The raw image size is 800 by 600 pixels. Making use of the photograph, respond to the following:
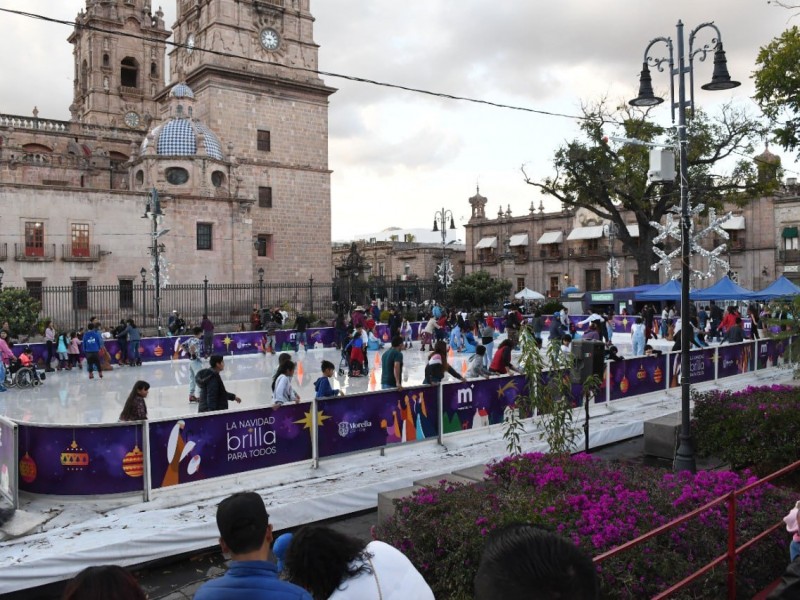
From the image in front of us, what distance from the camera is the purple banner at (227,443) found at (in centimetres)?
732

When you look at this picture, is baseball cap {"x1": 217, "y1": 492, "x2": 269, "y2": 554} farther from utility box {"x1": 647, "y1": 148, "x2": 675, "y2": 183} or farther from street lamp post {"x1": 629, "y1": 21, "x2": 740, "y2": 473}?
utility box {"x1": 647, "y1": 148, "x2": 675, "y2": 183}

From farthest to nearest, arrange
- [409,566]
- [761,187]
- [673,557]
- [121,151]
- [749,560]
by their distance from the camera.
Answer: [121,151], [761,187], [749,560], [673,557], [409,566]

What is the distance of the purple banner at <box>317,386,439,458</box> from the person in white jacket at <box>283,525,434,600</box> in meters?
5.51

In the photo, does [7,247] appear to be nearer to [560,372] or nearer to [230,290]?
[230,290]

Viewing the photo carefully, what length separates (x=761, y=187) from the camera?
97.0 ft

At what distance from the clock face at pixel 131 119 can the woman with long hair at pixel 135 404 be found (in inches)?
1994

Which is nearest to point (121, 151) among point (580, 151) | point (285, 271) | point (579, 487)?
point (285, 271)

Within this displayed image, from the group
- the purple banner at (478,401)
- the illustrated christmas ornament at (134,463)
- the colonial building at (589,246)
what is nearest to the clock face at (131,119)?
the colonial building at (589,246)

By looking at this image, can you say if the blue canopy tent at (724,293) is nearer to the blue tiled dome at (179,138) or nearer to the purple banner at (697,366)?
the purple banner at (697,366)

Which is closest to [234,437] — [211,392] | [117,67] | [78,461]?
[211,392]

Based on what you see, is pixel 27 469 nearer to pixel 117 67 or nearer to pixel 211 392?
pixel 211 392

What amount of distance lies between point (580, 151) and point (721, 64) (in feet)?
69.3

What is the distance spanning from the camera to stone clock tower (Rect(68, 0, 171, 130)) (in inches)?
2051

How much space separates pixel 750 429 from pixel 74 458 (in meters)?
7.92
